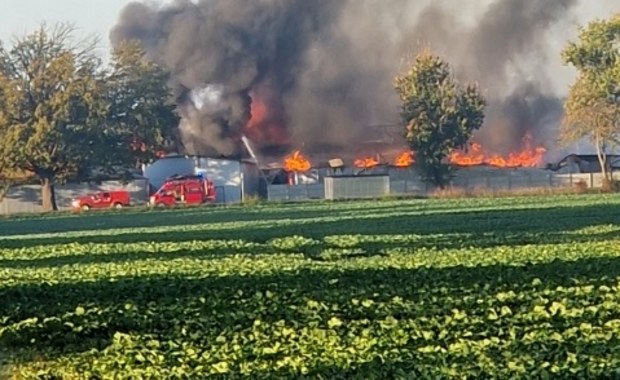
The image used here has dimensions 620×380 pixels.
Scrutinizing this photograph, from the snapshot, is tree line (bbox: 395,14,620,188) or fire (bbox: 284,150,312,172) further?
fire (bbox: 284,150,312,172)

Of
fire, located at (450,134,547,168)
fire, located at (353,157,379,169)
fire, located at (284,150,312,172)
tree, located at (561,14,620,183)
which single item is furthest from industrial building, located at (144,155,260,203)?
tree, located at (561,14,620,183)

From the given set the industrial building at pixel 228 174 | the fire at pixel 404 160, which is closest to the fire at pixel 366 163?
the fire at pixel 404 160

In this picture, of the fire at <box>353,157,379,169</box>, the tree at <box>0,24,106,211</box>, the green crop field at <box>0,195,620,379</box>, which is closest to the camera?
the green crop field at <box>0,195,620,379</box>

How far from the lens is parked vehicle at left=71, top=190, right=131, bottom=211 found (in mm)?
91688

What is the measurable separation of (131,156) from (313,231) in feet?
150

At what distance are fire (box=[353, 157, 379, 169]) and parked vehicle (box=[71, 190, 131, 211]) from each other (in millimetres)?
22123

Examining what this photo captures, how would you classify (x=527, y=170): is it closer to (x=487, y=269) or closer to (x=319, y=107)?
(x=319, y=107)

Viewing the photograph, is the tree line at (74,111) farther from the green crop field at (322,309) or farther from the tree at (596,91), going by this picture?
the green crop field at (322,309)

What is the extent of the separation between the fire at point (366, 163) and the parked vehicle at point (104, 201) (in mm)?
22123

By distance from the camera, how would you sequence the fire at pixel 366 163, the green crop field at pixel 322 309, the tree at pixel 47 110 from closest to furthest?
the green crop field at pixel 322 309, the tree at pixel 47 110, the fire at pixel 366 163

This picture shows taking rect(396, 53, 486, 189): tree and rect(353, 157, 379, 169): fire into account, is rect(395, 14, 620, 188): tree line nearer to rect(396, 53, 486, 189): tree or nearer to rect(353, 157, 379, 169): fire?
rect(396, 53, 486, 189): tree

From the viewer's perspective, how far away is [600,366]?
10.9 m

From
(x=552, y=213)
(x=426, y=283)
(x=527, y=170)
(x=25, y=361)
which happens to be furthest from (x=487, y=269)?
(x=527, y=170)

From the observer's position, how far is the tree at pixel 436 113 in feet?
300
